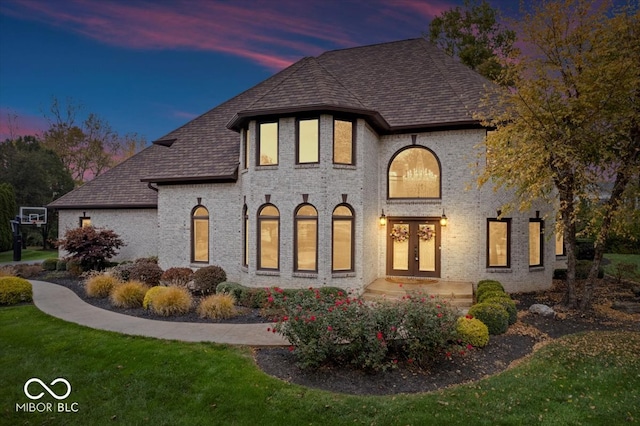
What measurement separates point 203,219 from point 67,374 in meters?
8.93

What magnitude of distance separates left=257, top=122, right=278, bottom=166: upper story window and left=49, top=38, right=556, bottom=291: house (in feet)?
0.13

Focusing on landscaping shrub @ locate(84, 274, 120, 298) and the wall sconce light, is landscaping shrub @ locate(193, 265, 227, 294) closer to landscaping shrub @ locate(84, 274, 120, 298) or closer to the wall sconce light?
landscaping shrub @ locate(84, 274, 120, 298)

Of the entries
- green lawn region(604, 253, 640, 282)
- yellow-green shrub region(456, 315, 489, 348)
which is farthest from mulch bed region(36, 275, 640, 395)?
green lawn region(604, 253, 640, 282)

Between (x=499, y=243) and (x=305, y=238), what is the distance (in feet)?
25.2

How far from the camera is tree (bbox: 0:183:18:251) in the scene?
29038mm

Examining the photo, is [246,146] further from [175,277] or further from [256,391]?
[256,391]

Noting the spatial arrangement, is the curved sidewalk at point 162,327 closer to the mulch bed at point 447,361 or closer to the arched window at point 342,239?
the mulch bed at point 447,361

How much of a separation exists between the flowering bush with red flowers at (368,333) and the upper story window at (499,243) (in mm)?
7753

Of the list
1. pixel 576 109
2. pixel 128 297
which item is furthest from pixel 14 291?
pixel 576 109

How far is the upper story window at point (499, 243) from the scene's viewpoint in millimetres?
13695

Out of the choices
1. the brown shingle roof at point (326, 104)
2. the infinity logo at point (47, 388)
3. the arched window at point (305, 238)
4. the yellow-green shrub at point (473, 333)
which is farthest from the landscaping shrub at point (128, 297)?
the yellow-green shrub at point (473, 333)

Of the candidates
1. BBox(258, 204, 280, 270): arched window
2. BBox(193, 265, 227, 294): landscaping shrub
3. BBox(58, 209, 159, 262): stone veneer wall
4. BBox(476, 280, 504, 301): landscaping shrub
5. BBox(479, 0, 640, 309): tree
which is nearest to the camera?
BBox(479, 0, 640, 309): tree

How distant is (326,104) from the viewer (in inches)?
449

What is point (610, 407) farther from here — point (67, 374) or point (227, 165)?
point (227, 165)
